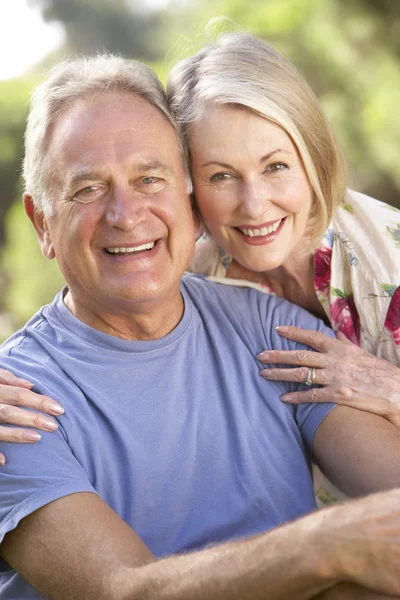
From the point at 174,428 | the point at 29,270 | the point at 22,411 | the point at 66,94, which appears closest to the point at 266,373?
the point at 174,428

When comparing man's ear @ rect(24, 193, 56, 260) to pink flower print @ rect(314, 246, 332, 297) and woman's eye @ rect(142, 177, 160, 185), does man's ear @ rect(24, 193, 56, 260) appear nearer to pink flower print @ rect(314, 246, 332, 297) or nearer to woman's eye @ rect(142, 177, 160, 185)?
woman's eye @ rect(142, 177, 160, 185)

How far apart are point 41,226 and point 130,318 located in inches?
17.6

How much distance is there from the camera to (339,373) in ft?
8.09

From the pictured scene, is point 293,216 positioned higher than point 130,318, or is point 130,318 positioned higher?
point 293,216

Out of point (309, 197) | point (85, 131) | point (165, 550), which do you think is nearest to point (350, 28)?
point (309, 197)

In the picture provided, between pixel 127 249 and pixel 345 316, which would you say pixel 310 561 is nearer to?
pixel 127 249

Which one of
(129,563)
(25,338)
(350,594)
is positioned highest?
(25,338)

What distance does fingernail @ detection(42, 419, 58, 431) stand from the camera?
2.09 m

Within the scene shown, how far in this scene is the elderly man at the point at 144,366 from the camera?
2244 millimetres

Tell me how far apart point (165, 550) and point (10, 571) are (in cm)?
42

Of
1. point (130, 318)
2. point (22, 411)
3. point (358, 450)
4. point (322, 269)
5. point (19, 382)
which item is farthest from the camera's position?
point (322, 269)

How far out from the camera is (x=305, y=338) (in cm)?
256

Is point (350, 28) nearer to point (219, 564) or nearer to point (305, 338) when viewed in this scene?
point (305, 338)

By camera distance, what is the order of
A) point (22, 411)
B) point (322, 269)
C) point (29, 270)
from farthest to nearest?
1. point (29, 270)
2. point (322, 269)
3. point (22, 411)
